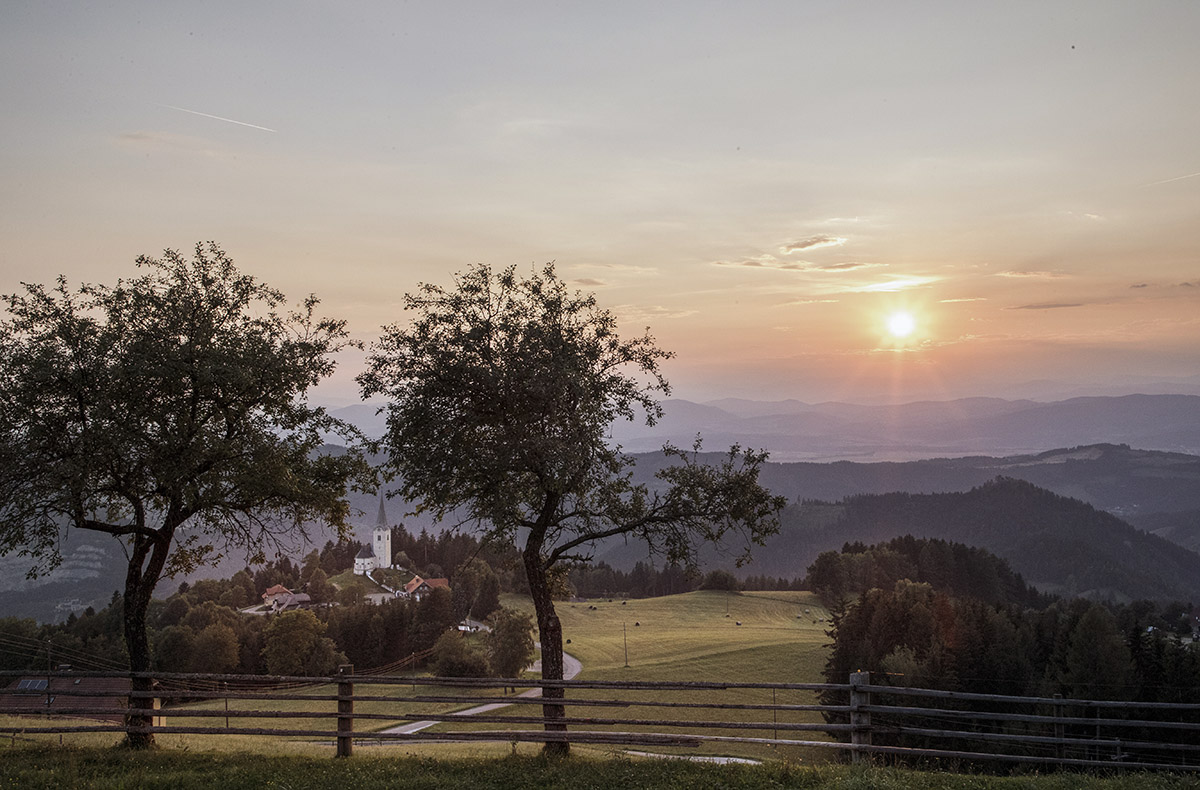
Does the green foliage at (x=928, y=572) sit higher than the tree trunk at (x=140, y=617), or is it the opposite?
the tree trunk at (x=140, y=617)

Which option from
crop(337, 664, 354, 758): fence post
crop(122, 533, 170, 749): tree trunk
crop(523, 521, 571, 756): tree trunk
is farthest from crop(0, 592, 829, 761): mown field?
crop(523, 521, 571, 756): tree trunk

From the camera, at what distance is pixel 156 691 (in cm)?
1711

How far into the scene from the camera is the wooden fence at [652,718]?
15156 millimetres

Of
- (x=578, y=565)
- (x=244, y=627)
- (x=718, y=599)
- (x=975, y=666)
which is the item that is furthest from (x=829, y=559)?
(x=578, y=565)

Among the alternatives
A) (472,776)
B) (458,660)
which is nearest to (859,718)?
(472,776)

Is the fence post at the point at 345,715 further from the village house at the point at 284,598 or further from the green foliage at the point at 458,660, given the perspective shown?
the village house at the point at 284,598

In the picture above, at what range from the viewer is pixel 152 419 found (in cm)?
1741

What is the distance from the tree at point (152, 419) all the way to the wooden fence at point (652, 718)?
351cm

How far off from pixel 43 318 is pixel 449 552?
139100 millimetres

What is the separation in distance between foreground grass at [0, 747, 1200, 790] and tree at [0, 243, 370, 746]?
7.81ft

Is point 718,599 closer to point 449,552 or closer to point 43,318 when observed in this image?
point 449,552

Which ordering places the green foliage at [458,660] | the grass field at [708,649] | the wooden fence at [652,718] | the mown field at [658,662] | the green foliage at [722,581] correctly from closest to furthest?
the wooden fence at [652,718], the mown field at [658,662], the grass field at [708,649], the green foliage at [458,660], the green foliage at [722,581]

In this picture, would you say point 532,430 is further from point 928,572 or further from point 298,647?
point 928,572

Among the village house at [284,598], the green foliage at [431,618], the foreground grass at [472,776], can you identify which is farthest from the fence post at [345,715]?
the village house at [284,598]
